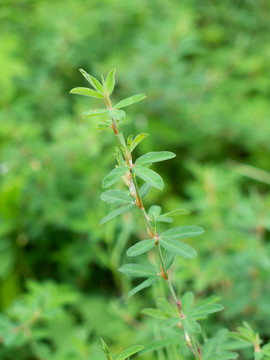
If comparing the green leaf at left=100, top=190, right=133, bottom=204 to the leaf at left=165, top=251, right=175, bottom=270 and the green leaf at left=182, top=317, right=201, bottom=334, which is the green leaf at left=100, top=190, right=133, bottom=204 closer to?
the leaf at left=165, top=251, right=175, bottom=270

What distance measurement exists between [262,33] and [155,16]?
73cm

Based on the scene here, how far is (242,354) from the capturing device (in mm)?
1640

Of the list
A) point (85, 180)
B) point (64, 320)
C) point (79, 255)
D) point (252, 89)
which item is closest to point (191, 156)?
point (252, 89)

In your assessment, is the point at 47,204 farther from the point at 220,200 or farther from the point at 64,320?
the point at 220,200

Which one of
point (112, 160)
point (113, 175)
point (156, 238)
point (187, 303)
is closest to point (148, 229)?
point (156, 238)

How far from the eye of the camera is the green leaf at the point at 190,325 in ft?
2.86

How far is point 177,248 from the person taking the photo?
90 centimetres

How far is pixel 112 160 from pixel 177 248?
1.46 meters

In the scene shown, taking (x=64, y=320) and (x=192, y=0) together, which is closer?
(x=64, y=320)

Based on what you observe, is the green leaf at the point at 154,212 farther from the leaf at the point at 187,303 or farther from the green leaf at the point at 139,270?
the leaf at the point at 187,303

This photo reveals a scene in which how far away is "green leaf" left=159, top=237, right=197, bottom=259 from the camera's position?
878 mm

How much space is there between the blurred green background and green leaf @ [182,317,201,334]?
2.03 ft

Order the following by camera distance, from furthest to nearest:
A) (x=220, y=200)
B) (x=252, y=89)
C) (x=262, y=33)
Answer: (x=262, y=33)
(x=252, y=89)
(x=220, y=200)

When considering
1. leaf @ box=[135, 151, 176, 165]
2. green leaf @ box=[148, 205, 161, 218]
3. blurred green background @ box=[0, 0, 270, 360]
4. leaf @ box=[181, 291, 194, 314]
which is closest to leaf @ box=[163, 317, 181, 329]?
leaf @ box=[181, 291, 194, 314]
